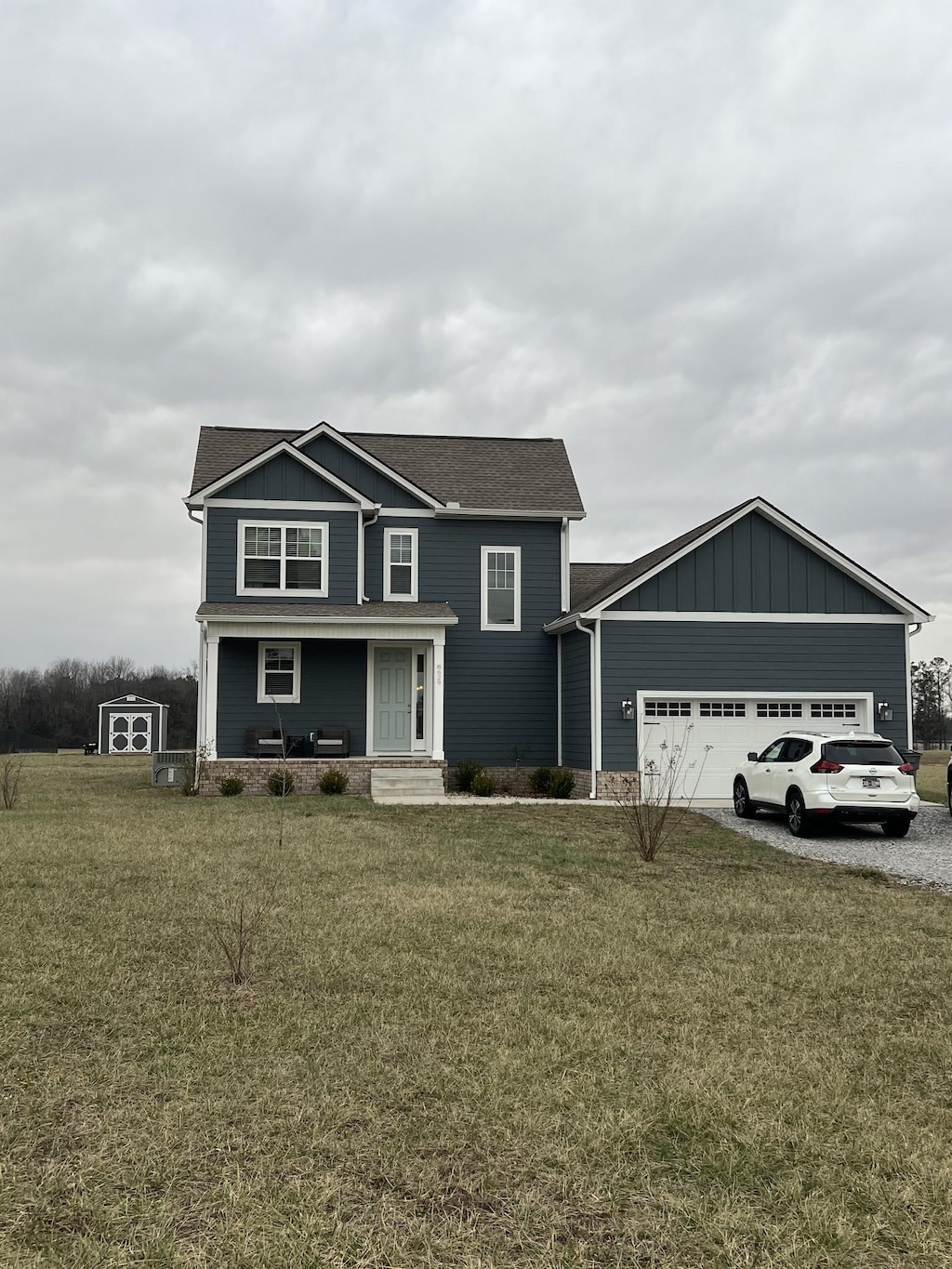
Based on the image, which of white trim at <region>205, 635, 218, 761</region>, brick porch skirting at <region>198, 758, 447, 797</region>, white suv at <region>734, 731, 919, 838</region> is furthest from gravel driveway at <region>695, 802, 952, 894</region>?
white trim at <region>205, 635, 218, 761</region>

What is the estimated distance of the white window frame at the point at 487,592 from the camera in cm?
2297

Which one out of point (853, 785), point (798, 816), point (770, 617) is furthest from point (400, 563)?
point (853, 785)

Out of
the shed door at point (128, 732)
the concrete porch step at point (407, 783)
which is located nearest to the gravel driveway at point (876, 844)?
the concrete porch step at point (407, 783)

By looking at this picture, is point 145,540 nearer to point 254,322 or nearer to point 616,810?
point 254,322

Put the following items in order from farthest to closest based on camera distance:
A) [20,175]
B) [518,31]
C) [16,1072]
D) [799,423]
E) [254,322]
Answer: [799,423] < [254,322] < [20,175] < [518,31] < [16,1072]

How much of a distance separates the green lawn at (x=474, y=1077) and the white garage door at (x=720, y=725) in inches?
399

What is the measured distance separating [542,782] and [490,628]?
3.80 meters

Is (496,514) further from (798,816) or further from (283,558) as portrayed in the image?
(798,816)

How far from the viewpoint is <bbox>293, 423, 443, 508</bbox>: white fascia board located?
2219cm

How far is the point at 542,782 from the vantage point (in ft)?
70.3

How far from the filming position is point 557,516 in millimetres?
23156

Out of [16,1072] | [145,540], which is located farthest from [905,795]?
[145,540]

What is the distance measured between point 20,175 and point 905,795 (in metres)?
17.6

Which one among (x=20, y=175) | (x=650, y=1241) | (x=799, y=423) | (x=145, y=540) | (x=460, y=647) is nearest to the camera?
(x=650, y=1241)
